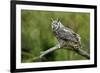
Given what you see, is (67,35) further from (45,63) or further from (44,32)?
(45,63)

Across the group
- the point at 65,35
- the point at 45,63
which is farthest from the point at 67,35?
the point at 45,63

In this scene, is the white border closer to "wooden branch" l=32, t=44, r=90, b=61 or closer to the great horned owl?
"wooden branch" l=32, t=44, r=90, b=61

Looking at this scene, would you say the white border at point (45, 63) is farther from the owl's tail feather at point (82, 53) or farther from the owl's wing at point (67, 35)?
the owl's wing at point (67, 35)

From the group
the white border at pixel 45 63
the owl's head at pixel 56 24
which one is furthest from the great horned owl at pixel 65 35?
the white border at pixel 45 63

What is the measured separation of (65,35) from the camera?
2074mm

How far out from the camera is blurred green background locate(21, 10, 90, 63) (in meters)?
1.94

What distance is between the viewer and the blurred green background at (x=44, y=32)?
1.94 m

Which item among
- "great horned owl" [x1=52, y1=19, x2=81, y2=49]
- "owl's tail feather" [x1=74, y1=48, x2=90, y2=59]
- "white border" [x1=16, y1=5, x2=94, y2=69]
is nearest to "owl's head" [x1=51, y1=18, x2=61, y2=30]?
"great horned owl" [x1=52, y1=19, x2=81, y2=49]

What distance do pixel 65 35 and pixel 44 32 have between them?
9.1 inches

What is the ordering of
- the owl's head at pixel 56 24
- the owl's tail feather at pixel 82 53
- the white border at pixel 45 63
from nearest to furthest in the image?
the white border at pixel 45 63, the owl's head at pixel 56 24, the owl's tail feather at pixel 82 53

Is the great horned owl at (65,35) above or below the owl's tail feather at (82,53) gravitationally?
above

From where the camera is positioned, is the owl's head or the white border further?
the owl's head

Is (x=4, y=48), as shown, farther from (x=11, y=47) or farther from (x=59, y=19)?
(x=59, y=19)

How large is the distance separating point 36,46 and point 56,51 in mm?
219
